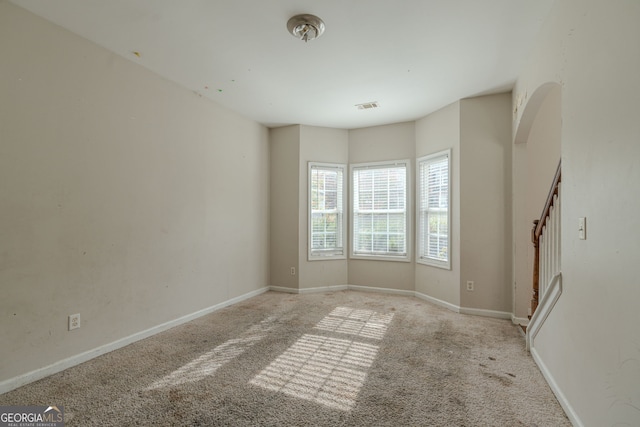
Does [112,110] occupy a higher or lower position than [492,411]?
higher

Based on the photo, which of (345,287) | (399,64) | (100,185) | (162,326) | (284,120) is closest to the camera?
(100,185)

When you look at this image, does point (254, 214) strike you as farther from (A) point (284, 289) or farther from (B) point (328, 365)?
(B) point (328, 365)

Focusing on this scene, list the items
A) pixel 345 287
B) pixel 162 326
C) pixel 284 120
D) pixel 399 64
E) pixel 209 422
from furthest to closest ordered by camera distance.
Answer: pixel 345 287
pixel 284 120
pixel 162 326
pixel 399 64
pixel 209 422

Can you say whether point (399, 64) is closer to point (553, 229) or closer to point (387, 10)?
point (387, 10)

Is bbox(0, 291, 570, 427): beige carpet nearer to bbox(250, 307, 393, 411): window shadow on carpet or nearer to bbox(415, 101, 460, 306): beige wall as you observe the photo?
bbox(250, 307, 393, 411): window shadow on carpet

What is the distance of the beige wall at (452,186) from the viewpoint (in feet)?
13.4

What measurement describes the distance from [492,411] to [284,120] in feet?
13.8

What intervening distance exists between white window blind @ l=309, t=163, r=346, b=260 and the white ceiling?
135 centimetres

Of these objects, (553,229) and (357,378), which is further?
(553,229)

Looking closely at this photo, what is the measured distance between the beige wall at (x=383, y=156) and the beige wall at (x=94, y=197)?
2.15 meters

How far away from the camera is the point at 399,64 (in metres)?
3.13

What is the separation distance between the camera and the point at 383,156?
5.08m

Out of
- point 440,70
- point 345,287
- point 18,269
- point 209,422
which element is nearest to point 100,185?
point 18,269

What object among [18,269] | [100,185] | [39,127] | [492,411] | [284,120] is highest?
[284,120]
